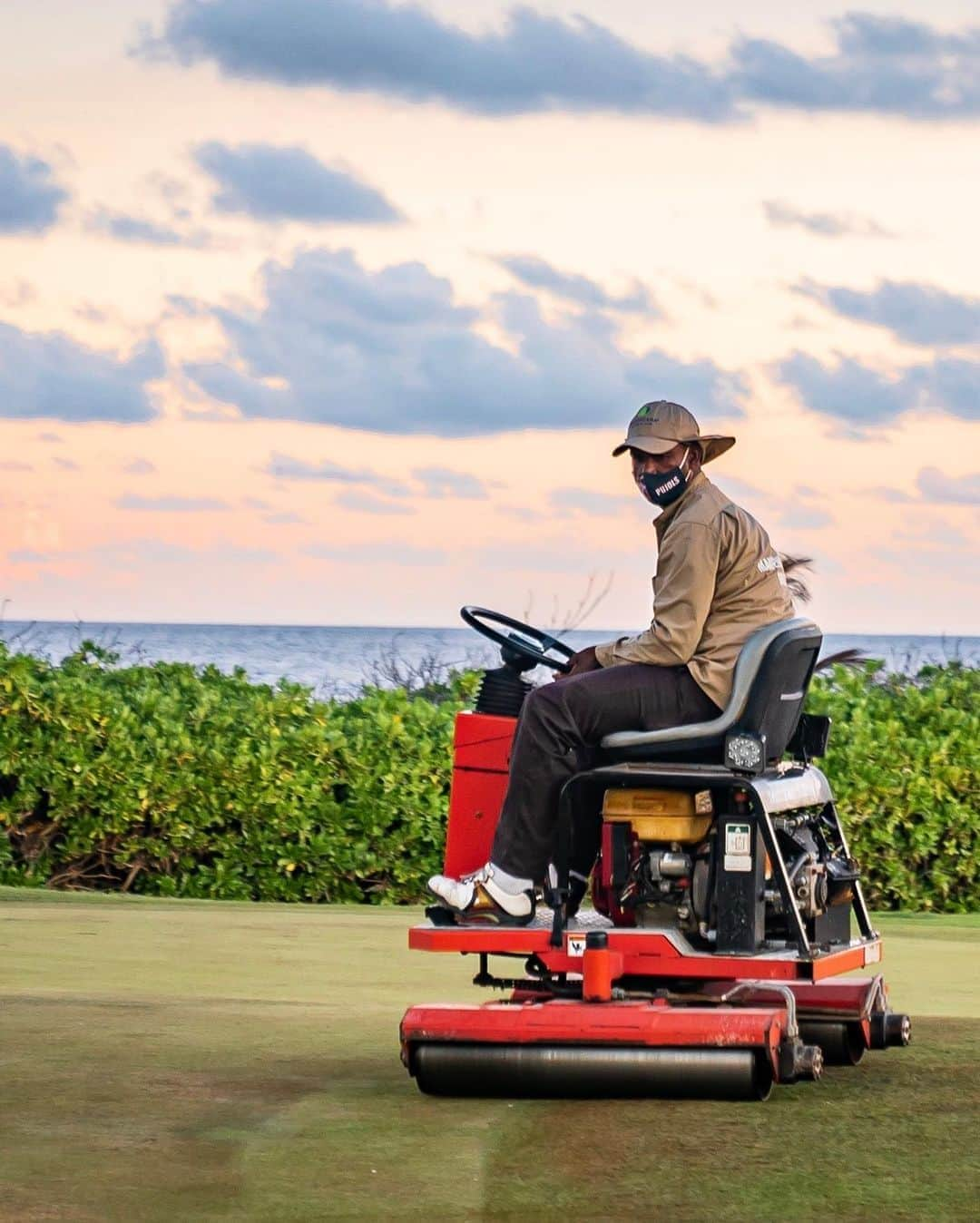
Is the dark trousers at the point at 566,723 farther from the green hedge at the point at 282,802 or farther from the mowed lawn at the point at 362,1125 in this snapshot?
the green hedge at the point at 282,802

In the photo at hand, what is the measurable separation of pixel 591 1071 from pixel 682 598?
1525 millimetres

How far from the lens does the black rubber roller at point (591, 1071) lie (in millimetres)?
5961

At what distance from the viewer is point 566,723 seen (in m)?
6.44

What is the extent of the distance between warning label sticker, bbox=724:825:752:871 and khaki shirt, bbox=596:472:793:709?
408 mm

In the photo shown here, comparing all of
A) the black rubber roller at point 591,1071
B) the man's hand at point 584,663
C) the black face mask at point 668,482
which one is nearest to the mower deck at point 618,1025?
the black rubber roller at point 591,1071

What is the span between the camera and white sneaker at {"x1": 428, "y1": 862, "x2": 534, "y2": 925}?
6516mm

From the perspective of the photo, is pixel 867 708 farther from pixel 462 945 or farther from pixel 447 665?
pixel 462 945

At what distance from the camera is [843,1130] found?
5.66m

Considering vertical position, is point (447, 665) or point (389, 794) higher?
point (447, 665)

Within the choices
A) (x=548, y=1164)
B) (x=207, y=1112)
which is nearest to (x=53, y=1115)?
(x=207, y=1112)

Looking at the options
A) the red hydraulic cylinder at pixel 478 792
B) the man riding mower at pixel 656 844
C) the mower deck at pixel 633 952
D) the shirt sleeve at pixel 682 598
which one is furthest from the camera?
the red hydraulic cylinder at pixel 478 792

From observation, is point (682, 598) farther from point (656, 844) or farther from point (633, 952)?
point (633, 952)

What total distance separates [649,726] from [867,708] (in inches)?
257

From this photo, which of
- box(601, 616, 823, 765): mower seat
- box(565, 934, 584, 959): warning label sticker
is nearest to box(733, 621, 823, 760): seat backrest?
box(601, 616, 823, 765): mower seat
